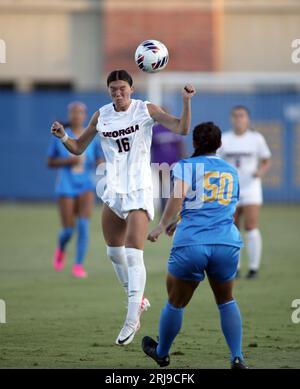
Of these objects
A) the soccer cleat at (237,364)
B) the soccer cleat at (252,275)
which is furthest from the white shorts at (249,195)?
the soccer cleat at (237,364)

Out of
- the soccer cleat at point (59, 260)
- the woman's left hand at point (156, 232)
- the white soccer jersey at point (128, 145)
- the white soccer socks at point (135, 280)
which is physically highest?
the white soccer jersey at point (128, 145)

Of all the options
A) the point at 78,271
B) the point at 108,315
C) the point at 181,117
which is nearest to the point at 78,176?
the point at 78,271

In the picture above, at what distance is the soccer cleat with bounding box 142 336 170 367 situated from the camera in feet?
26.9

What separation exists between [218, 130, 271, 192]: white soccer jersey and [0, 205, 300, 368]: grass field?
155 centimetres

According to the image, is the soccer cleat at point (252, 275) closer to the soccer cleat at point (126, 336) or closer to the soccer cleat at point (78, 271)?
the soccer cleat at point (78, 271)

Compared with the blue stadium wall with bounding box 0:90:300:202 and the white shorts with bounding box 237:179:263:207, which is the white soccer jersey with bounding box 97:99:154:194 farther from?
the blue stadium wall with bounding box 0:90:300:202

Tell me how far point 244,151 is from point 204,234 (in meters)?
7.57

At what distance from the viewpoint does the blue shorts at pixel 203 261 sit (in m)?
7.84

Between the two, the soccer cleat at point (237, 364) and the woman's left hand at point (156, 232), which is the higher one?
the woman's left hand at point (156, 232)

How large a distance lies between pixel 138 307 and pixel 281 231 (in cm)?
1303

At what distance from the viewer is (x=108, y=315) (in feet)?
37.1

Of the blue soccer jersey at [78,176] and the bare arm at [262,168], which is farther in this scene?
the bare arm at [262,168]

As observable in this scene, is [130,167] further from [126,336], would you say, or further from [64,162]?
[64,162]

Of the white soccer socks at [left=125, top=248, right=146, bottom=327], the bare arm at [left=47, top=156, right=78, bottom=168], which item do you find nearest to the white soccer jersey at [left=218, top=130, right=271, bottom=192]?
the bare arm at [left=47, top=156, right=78, bottom=168]
